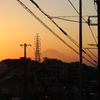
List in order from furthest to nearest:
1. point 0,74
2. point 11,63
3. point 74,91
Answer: point 11,63 → point 0,74 → point 74,91

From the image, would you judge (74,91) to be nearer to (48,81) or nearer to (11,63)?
(48,81)

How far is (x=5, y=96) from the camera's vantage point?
59875mm

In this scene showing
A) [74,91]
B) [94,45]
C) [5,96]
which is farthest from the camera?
[74,91]

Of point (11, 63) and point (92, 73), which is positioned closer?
point (92, 73)

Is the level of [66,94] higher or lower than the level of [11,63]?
lower

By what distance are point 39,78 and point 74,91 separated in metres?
24.2

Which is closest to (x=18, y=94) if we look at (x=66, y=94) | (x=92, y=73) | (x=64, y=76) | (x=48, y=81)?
(x=66, y=94)

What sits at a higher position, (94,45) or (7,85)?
(94,45)

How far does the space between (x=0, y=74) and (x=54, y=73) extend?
2153 centimetres

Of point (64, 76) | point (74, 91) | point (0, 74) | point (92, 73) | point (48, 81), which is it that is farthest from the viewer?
point (92, 73)

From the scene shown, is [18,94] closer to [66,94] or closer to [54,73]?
[66,94]

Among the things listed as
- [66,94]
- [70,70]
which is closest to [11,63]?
[70,70]

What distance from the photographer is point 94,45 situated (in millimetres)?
28594

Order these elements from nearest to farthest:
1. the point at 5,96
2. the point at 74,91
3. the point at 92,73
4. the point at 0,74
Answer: the point at 5,96
the point at 74,91
the point at 0,74
the point at 92,73
